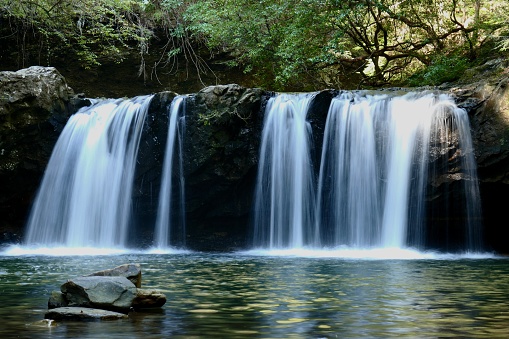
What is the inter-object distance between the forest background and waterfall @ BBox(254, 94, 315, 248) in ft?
12.6

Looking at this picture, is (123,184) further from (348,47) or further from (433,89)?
(348,47)

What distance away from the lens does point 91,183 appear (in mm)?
17578

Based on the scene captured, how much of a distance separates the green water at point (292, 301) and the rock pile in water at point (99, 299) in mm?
149

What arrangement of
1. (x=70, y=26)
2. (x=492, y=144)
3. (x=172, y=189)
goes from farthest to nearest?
1. (x=70, y=26)
2. (x=172, y=189)
3. (x=492, y=144)

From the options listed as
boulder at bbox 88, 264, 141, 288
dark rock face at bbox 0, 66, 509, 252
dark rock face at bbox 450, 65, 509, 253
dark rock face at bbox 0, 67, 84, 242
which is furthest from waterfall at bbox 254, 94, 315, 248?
boulder at bbox 88, 264, 141, 288

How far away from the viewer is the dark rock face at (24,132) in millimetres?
17984

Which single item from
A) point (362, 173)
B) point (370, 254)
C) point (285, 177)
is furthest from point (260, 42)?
point (370, 254)

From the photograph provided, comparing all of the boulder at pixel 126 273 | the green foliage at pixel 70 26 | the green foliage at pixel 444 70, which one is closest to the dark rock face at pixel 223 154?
the green foliage at pixel 70 26

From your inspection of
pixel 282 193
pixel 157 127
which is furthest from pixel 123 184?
pixel 282 193

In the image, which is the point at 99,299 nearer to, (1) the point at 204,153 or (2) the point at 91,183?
(1) the point at 204,153

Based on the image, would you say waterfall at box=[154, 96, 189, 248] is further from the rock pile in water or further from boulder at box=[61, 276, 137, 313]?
boulder at box=[61, 276, 137, 313]

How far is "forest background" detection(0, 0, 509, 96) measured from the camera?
20047mm

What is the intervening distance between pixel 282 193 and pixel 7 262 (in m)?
6.88

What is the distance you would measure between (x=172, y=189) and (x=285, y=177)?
3030 millimetres
